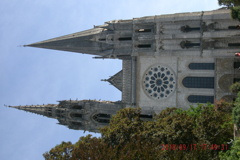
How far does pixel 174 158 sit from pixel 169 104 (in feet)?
38.3

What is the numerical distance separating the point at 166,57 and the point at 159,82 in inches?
102

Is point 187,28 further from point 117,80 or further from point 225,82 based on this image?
point 117,80

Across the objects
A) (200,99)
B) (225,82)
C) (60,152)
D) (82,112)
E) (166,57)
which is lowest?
(60,152)

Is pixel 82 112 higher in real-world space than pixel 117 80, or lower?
lower

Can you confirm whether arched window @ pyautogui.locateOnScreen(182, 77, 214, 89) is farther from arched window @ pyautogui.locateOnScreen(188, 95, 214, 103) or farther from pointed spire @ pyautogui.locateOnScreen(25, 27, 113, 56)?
pointed spire @ pyautogui.locateOnScreen(25, 27, 113, 56)

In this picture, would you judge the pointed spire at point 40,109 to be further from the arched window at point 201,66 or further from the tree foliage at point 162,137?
the arched window at point 201,66

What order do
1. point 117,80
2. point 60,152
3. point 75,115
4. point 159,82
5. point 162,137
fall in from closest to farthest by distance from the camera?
point 162,137 → point 60,152 → point 159,82 → point 117,80 → point 75,115

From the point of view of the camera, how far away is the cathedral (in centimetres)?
3372

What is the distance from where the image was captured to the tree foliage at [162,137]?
25422mm

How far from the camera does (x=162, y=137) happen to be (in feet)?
90.9

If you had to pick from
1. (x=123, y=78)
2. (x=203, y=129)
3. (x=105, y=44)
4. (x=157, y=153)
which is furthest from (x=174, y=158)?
(x=105, y=44)

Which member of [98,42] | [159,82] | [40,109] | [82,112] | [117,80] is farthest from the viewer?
[40,109]

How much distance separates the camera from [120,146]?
28.3m

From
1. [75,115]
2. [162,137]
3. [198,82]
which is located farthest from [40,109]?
[162,137]
